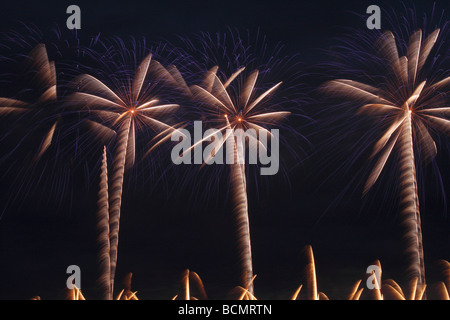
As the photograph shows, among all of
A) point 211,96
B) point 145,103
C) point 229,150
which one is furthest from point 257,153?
point 145,103

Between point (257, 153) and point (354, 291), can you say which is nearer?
point (257, 153)

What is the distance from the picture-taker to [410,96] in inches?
1660

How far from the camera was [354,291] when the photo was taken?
48.2m
